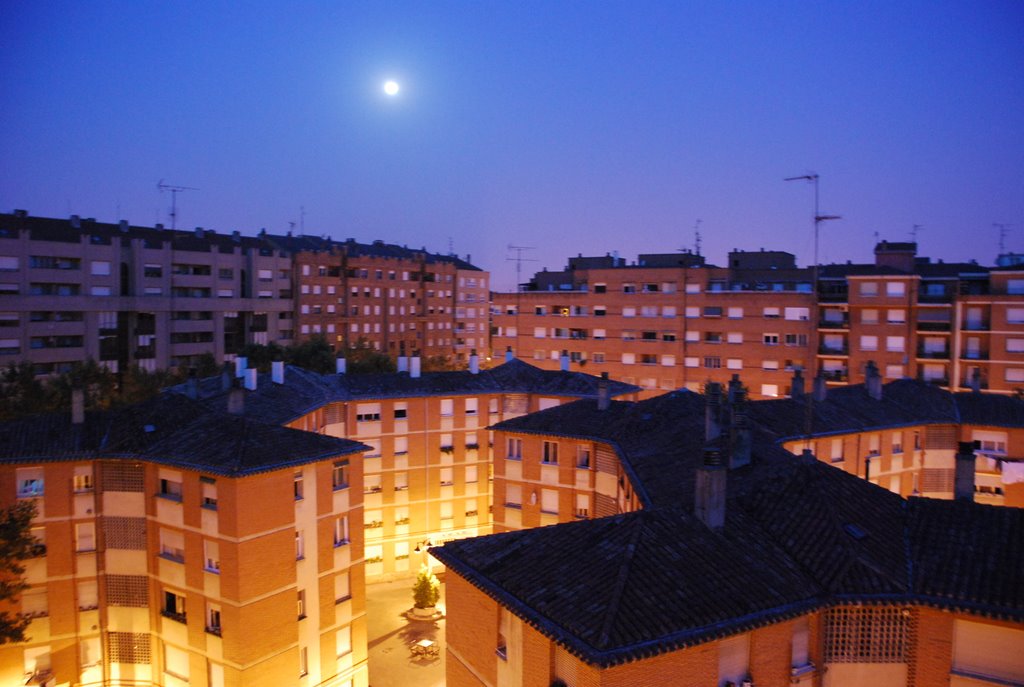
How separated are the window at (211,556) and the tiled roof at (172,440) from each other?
2.41 metres

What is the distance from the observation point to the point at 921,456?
3200 centimetres

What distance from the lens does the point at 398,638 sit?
30.3 m

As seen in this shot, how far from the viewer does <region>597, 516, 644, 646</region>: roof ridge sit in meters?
10.2

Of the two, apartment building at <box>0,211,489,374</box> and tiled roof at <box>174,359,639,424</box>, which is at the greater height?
apartment building at <box>0,211,489,374</box>

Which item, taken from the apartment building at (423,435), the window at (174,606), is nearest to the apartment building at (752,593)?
the window at (174,606)

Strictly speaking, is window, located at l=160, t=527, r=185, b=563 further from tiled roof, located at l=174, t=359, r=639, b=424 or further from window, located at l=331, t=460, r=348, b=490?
tiled roof, located at l=174, t=359, r=639, b=424

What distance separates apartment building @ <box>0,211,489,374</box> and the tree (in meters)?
27.8

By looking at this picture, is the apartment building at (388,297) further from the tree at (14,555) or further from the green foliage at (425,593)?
the tree at (14,555)

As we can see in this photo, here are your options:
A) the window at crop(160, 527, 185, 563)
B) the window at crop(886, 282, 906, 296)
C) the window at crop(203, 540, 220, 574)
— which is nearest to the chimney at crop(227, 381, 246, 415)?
the window at crop(160, 527, 185, 563)

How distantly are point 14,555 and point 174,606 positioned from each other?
4.69 m

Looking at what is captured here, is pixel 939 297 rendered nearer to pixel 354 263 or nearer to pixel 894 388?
pixel 894 388

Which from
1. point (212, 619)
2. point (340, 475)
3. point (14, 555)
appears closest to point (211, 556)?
point (212, 619)

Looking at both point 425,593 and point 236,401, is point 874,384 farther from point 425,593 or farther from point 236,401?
point 236,401

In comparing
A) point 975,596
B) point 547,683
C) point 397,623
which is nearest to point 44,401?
point 397,623
